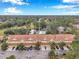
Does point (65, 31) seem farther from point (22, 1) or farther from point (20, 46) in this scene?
point (22, 1)

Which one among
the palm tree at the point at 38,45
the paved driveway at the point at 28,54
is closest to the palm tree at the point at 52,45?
the palm tree at the point at 38,45

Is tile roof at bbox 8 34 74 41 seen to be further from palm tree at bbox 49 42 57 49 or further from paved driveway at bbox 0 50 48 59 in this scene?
paved driveway at bbox 0 50 48 59

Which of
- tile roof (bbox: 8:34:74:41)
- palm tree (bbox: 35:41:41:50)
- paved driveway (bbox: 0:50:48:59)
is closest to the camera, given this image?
paved driveway (bbox: 0:50:48:59)

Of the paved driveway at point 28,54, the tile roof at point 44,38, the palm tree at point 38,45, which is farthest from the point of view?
the tile roof at point 44,38

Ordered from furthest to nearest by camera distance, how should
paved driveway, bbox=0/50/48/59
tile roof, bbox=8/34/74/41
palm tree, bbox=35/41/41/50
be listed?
tile roof, bbox=8/34/74/41 → palm tree, bbox=35/41/41/50 → paved driveway, bbox=0/50/48/59

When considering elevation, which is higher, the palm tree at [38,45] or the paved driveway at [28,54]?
the paved driveway at [28,54]

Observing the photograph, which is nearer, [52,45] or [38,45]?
[52,45]

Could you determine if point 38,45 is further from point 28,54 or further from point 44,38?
point 28,54

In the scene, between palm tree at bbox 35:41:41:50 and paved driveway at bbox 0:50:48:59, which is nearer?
paved driveway at bbox 0:50:48:59

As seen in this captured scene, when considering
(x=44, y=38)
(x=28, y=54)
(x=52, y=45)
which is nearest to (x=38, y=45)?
(x=52, y=45)

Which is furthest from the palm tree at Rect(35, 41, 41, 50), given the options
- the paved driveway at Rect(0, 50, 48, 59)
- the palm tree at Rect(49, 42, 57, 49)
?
the palm tree at Rect(49, 42, 57, 49)

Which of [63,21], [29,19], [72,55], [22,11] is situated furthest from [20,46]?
[29,19]

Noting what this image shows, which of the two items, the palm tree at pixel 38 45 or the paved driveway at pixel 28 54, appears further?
the palm tree at pixel 38 45

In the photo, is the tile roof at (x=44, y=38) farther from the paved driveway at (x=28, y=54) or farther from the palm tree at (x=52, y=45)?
the paved driveway at (x=28, y=54)
